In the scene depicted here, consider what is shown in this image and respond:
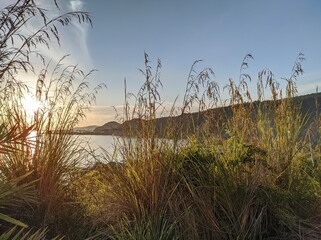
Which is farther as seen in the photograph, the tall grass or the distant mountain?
the distant mountain

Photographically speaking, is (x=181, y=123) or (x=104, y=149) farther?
(x=104, y=149)

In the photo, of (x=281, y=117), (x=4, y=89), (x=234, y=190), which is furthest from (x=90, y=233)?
(x=281, y=117)

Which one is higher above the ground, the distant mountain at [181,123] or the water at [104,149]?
the distant mountain at [181,123]

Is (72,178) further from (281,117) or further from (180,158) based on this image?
(281,117)

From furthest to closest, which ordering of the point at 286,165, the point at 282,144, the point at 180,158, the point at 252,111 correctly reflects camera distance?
the point at 252,111 → the point at 282,144 → the point at 286,165 → the point at 180,158

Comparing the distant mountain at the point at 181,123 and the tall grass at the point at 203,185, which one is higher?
the distant mountain at the point at 181,123

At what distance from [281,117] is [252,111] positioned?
0.45 metres

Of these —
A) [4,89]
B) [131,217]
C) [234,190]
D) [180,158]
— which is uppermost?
[4,89]

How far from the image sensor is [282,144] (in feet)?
12.8

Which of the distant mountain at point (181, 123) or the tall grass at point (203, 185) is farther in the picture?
the distant mountain at point (181, 123)

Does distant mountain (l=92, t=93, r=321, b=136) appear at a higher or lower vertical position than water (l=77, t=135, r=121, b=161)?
higher

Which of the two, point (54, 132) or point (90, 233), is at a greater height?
point (54, 132)

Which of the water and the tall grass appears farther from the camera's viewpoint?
the water

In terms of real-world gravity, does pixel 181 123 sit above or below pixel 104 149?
above
